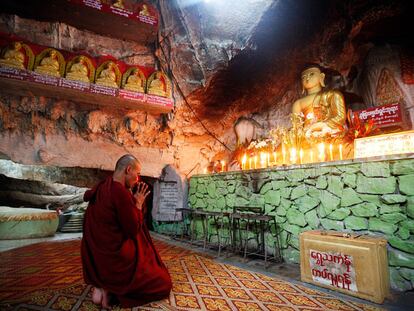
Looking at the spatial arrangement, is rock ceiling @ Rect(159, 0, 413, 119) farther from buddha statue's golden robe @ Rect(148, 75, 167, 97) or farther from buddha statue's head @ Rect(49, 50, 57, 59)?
buddha statue's head @ Rect(49, 50, 57, 59)

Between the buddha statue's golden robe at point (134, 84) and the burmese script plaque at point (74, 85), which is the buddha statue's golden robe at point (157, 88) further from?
the burmese script plaque at point (74, 85)

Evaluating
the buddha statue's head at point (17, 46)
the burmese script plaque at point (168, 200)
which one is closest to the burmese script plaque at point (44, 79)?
the buddha statue's head at point (17, 46)

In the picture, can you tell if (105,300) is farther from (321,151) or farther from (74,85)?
(74,85)

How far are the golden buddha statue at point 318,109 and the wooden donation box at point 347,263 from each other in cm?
Result: 301

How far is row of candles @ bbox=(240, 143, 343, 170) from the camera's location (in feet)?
16.9

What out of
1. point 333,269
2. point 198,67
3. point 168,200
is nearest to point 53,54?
point 198,67

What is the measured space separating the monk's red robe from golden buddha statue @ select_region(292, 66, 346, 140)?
4709mm

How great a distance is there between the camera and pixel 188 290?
3.20m

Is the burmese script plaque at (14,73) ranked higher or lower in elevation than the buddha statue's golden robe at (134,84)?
lower

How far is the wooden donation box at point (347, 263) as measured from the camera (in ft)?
9.48

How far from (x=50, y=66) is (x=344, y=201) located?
23.6 feet

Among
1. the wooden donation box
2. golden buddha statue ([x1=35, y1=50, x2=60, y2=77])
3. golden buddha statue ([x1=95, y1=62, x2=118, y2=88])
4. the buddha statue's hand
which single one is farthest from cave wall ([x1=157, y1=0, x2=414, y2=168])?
the wooden donation box

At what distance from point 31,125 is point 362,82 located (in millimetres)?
9763

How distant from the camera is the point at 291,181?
15.6 ft
